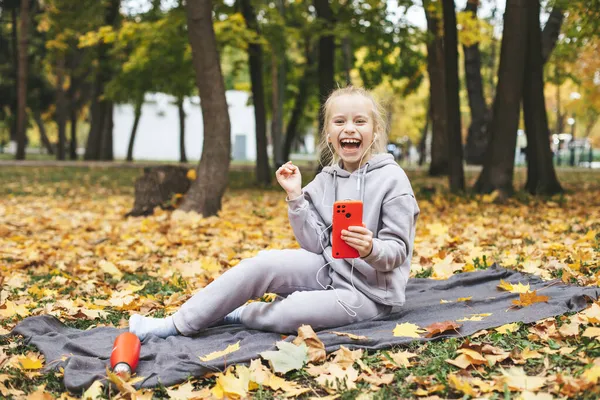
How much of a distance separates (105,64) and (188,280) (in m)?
21.5

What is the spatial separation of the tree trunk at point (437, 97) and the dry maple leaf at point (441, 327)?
14596 millimetres

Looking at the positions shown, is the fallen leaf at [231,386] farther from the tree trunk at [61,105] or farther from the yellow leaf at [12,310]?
the tree trunk at [61,105]

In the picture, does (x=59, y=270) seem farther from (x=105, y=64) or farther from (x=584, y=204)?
(x=105, y=64)

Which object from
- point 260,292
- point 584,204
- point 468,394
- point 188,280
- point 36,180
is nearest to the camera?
point 468,394

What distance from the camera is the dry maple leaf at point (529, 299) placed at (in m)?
3.99

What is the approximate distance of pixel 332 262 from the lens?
12.6ft

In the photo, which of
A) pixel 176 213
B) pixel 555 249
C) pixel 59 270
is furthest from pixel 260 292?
pixel 176 213

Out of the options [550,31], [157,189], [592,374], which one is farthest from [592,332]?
[550,31]

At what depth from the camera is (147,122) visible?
52.9m

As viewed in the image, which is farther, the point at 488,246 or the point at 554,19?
the point at 554,19

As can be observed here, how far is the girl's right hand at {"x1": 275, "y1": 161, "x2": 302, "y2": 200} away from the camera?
12.0 ft

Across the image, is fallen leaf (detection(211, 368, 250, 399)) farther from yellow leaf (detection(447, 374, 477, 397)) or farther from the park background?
yellow leaf (detection(447, 374, 477, 397))

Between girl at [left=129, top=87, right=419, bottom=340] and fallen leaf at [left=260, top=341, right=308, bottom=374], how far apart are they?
0.31 meters

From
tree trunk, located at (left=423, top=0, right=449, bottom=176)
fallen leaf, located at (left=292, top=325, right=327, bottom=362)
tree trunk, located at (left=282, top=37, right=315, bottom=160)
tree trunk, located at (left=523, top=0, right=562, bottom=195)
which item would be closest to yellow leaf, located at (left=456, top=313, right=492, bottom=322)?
fallen leaf, located at (left=292, top=325, right=327, bottom=362)
